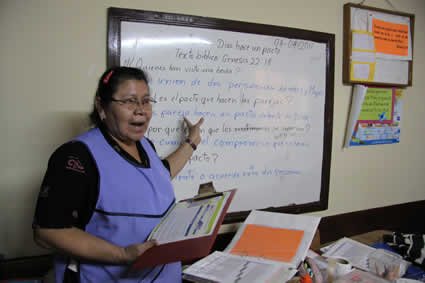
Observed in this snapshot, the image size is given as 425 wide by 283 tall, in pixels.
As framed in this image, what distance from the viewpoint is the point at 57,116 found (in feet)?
3.52

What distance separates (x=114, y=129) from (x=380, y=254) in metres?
1.19

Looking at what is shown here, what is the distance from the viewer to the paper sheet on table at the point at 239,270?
0.85 meters

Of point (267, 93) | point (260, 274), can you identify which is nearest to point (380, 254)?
point (260, 274)

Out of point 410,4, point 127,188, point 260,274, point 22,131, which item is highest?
point 410,4

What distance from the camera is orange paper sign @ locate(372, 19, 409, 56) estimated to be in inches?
65.4

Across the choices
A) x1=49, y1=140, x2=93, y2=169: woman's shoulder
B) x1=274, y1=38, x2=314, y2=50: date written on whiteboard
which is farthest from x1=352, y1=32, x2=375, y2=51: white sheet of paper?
x1=49, y1=140, x2=93, y2=169: woman's shoulder

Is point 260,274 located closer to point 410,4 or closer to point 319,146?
point 319,146

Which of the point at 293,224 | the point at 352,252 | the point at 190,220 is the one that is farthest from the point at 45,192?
the point at 352,252

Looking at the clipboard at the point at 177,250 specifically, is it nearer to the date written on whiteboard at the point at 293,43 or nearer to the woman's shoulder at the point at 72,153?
the woman's shoulder at the point at 72,153

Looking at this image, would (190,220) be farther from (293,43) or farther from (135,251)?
(293,43)

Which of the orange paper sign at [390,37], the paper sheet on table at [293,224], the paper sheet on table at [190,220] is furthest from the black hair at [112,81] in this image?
the orange paper sign at [390,37]

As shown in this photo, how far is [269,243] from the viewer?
107 centimetres

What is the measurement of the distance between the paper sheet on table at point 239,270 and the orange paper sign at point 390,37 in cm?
141

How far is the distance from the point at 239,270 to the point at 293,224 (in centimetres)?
33
